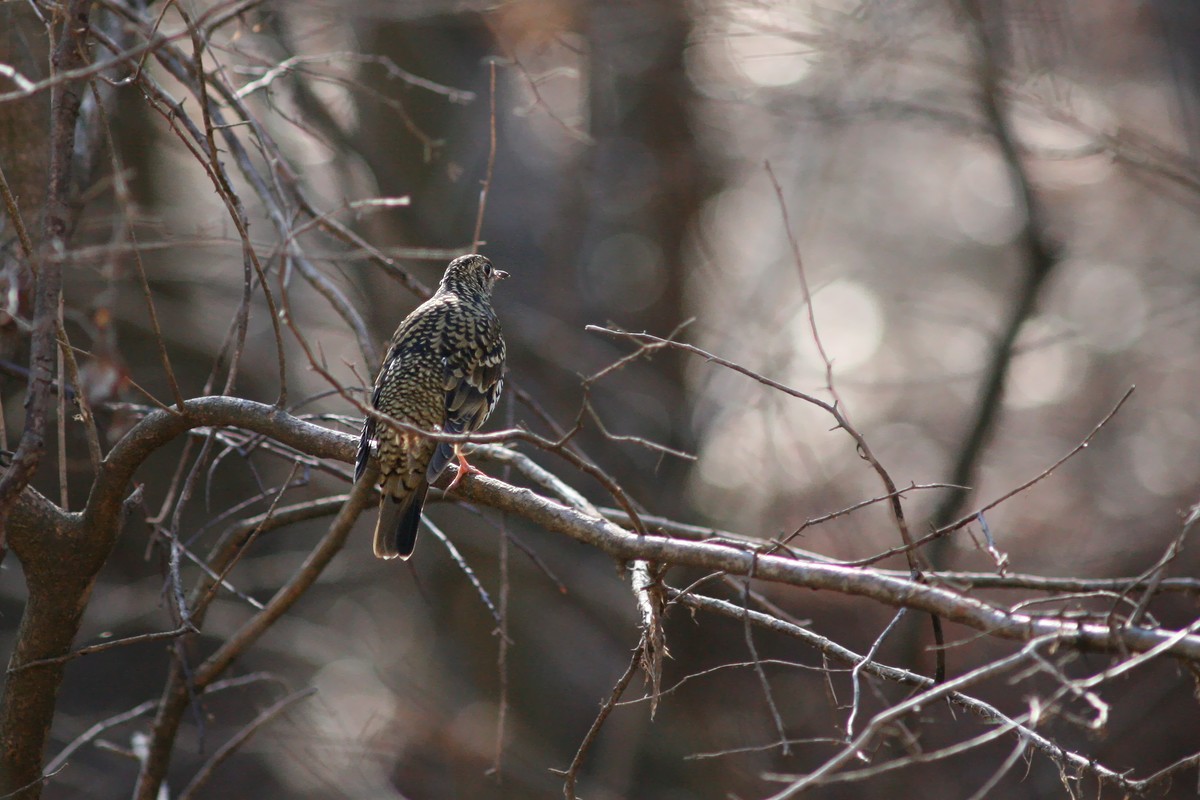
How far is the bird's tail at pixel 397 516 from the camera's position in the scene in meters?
4.42

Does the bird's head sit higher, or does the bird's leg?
the bird's head

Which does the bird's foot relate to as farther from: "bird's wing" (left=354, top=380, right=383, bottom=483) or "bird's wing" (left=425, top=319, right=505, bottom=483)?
"bird's wing" (left=425, top=319, right=505, bottom=483)

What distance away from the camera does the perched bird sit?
4230 millimetres

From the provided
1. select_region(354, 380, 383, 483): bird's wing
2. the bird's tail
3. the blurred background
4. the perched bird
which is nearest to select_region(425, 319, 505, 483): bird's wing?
the perched bird

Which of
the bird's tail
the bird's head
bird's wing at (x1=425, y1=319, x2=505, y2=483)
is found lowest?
the bird's tail

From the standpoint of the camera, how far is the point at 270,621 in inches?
170

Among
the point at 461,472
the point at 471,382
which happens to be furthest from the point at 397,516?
the point at 471,382

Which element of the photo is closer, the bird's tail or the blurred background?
the bird's tail

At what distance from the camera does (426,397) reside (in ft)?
16.2

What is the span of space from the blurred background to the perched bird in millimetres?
4230

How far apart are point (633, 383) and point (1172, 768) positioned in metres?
10.2

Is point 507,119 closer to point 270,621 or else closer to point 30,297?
point 30,297

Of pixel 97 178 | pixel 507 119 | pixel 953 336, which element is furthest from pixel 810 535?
pixel 97 178

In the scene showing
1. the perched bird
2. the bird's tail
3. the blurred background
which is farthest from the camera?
the blurred background
